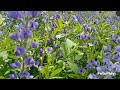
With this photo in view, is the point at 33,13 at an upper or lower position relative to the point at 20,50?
upper

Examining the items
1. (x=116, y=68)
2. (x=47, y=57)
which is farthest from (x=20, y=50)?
(x=116, y=68)

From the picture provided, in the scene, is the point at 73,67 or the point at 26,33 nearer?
the point at 26,33

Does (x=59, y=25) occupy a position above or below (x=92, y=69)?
above

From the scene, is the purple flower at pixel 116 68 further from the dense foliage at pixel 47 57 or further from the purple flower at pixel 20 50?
the purple flower at pixel 20 50

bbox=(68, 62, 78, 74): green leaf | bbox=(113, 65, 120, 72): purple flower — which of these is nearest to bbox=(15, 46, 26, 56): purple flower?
bbox=(68, 62, 78, 74): green leaf

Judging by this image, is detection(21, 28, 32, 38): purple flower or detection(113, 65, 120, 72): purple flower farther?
detection(113, 65, 120, 72): purple flower

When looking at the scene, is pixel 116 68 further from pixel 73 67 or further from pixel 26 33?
pixel 26 33

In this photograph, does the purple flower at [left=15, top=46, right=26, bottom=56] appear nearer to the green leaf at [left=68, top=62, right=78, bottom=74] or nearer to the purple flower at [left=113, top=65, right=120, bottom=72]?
the green leaf at [left=68, top=62, right=78, bottom=74]

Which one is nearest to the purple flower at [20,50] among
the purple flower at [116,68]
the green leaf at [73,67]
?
the green leaf at [73,67]
